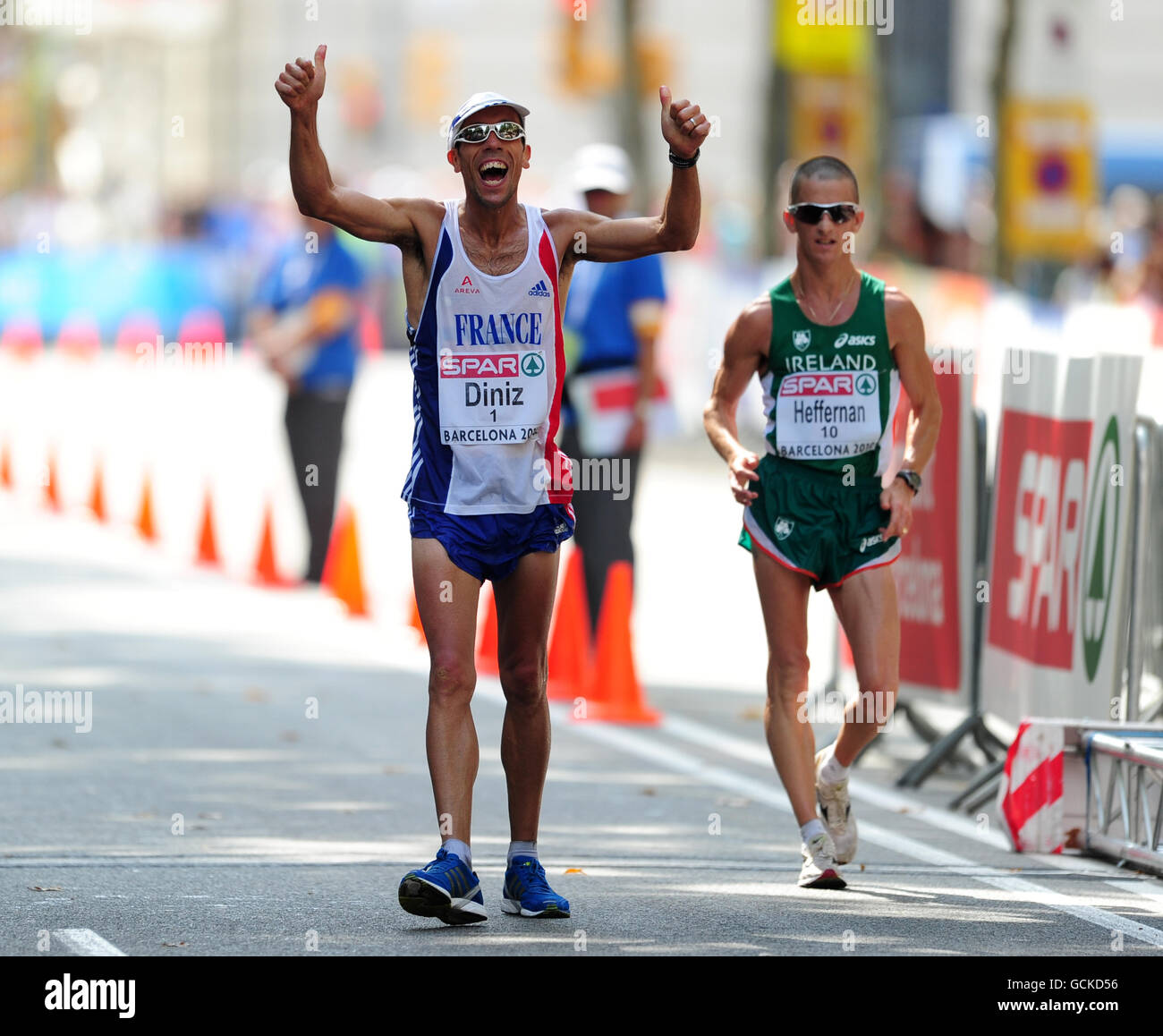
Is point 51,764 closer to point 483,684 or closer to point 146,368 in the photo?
point 483,684

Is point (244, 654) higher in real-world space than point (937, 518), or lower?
lower

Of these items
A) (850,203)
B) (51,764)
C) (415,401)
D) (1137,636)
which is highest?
(850,203)

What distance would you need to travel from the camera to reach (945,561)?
10.4m

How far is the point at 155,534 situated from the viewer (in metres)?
18.6

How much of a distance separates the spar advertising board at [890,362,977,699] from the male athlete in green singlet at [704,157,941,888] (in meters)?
2.05

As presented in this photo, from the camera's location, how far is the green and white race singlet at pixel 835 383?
315 inches

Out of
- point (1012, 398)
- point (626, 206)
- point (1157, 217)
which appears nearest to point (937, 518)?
point (1012, 398)

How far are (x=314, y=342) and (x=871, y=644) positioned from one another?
317 inches

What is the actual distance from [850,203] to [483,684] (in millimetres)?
5130

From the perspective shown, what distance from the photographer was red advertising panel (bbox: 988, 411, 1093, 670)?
30.3 feet
